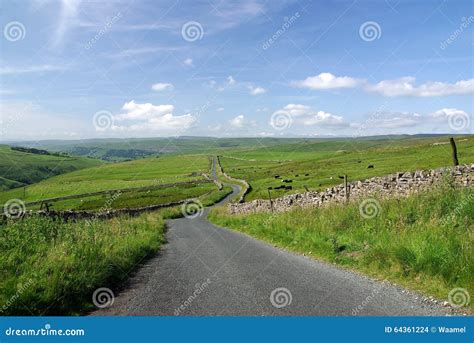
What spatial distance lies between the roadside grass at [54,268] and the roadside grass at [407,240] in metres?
6.86

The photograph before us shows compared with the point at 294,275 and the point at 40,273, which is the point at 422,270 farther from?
the point at 40,273

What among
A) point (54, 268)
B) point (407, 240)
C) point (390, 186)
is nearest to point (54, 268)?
point (54, 268)

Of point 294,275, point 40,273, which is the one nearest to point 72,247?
point 40,273

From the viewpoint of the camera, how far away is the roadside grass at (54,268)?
27.6 feet

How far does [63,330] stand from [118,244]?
7786mm

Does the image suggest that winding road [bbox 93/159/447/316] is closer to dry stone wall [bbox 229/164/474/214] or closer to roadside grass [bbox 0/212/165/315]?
roadside grass [bbox 0/212/165/315]

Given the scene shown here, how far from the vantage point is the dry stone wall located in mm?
16703

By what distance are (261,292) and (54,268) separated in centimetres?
499

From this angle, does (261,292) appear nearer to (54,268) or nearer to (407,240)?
(407,240)

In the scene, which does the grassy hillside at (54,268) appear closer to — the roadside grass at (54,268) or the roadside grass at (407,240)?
the roadside grass at (54,268)

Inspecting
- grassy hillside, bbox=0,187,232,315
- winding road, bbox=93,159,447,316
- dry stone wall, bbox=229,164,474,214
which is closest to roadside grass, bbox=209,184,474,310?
winding road, bbox=93,159,447,316

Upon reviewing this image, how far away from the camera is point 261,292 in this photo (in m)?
9.29

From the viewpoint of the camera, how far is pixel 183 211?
61.4 metres

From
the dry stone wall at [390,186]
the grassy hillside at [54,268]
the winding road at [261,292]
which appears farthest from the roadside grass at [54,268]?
the dry stone wall at [390,186]
